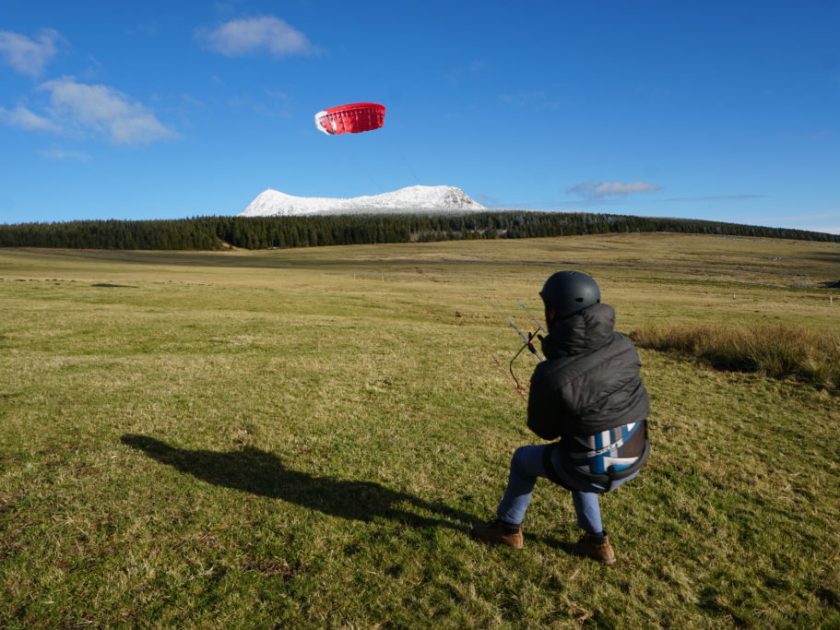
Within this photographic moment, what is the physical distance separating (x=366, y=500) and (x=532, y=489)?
8.35 ft

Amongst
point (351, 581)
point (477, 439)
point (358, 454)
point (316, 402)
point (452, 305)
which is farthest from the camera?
point (452, 305)

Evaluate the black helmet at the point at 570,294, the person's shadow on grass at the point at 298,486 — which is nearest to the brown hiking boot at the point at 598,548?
the person's shadow on grass at the point at 298,486

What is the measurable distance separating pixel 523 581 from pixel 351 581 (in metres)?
1.77

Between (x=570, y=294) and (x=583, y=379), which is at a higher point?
(x=570, y=294)

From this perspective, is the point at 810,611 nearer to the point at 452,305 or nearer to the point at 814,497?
the point at 814,497

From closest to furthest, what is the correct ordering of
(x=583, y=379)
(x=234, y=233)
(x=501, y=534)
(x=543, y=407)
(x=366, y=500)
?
(x=583, y=379)
(x=543, y=407)
(x=501, y=534)
(x=366, y=500)
(x=234, y=233)

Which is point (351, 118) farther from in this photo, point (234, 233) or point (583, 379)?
point (234, 233)

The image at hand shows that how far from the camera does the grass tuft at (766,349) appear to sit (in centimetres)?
1384

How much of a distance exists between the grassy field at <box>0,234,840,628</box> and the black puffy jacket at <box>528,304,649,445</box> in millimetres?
1808

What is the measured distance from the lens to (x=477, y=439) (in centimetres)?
924

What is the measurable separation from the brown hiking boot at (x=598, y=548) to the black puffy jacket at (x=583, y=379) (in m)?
1.53

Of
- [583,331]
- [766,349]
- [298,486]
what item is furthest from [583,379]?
[766,349]

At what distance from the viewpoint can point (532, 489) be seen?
17.4 feet

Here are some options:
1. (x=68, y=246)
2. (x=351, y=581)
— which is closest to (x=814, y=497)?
(x=351, y=581)
